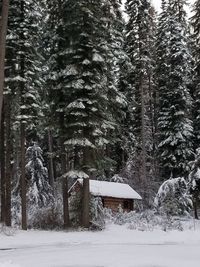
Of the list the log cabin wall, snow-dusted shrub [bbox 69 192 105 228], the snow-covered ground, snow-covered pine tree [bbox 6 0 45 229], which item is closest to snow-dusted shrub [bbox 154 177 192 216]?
the log cabin wall

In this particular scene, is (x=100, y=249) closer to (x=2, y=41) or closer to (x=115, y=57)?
(x=2, y=41)

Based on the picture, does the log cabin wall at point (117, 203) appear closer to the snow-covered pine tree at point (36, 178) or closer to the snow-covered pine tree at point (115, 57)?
the snow-covered pine tree at point (115, 57)

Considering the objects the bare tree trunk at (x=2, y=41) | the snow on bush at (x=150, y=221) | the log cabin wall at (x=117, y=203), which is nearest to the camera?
the bare tree trunk at (x=2, y=41)

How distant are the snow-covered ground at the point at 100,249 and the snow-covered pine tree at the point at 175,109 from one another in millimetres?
17746

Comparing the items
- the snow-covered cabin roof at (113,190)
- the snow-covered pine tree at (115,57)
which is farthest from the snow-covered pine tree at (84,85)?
the snow-covered cabin roof at (113,190)

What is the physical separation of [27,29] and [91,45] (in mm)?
3656

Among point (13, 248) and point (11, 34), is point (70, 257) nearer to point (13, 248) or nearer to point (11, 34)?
point (13, 248)

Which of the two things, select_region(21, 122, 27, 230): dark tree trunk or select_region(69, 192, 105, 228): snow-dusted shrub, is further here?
select_region(69, 192, 105, 228): snow-dusted shrub

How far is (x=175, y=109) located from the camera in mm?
43312

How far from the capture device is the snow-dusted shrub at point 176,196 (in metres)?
32.5

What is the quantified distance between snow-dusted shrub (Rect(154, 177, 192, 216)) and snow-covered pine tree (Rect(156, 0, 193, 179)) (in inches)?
307

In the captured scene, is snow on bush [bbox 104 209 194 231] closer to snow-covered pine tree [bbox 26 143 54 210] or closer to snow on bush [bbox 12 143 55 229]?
snow on bush [bbox 12 143 55 229]

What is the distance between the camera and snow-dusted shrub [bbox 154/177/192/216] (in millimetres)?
32469

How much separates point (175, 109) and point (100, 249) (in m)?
27.8
